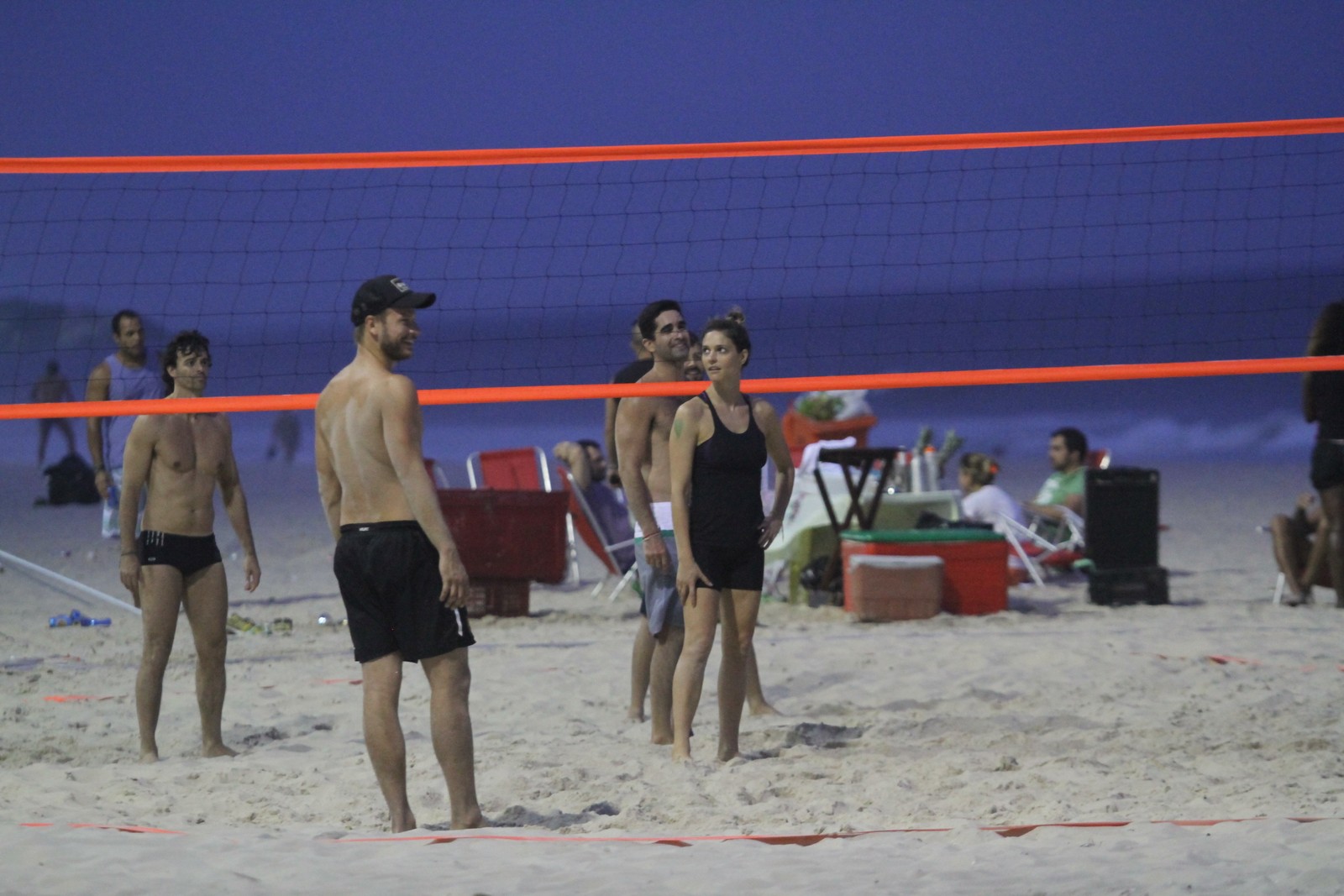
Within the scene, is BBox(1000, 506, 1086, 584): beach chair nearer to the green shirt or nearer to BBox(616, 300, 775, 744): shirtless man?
the green shirt

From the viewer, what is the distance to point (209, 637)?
4398mm

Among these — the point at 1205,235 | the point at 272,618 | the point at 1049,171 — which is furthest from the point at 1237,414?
the point at 272,618

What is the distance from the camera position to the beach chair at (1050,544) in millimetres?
8477

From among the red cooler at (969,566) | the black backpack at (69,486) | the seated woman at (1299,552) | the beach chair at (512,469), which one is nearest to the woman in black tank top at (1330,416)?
the seated woman at (1299,552)

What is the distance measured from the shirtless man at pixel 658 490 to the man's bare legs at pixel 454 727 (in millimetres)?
1128

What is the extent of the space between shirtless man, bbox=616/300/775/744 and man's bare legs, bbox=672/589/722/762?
0.83 feet

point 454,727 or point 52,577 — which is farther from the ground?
point 52,577

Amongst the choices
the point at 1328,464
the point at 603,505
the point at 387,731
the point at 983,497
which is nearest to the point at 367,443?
the point at 387,731

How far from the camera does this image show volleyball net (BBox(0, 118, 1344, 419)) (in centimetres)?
485

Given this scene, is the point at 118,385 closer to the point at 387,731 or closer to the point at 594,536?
the point at 594,536

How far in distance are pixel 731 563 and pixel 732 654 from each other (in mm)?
262

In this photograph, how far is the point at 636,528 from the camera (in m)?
4.57

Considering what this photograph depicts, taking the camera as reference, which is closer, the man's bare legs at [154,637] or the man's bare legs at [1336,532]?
the man's bare legs at [154,637]

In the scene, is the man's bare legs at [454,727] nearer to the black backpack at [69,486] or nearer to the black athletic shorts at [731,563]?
A: the black athletic shorts at [731,563]
